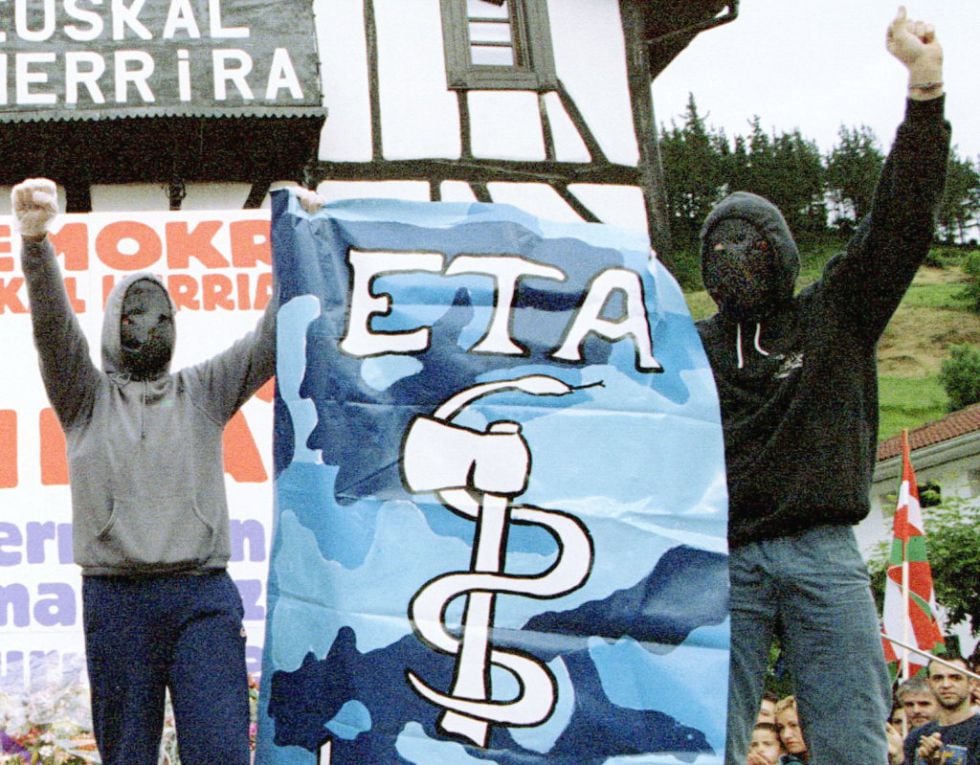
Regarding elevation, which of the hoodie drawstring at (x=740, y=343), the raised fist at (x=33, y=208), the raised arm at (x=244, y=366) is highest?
the raised fist at (x=33, y=208)

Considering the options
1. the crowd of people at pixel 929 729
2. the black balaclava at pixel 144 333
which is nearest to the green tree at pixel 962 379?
the crowd of people at pixel 929 729

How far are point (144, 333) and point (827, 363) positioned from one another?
4.95 feet

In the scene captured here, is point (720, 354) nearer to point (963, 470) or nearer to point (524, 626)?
point (524, 626)

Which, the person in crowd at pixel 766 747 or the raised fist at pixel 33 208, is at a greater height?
the raised fist at pixel 33 208

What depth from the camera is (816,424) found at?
8.77ft

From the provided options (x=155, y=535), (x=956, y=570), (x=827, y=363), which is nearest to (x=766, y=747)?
(x=827, y=363)

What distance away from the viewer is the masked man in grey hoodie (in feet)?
9.07

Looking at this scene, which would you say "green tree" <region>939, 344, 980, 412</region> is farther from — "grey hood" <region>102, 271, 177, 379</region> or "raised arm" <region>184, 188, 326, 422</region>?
"grey hood" <region>102, 271, 177, 379</region>

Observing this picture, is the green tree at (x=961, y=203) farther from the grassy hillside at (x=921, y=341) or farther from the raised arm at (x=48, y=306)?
the raised arm at (x=48, y=306)

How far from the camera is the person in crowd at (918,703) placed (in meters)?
6.46

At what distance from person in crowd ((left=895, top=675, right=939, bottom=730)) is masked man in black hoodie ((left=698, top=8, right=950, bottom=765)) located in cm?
403

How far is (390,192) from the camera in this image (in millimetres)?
8148

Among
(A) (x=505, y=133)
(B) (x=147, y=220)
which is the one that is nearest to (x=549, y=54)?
(A) (x=505, y=133)

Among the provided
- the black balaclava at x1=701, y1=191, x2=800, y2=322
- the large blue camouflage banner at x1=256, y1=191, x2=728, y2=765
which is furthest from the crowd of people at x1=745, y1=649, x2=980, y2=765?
the black balaclava at x1=701, y1=191, x2=800, y2=322
